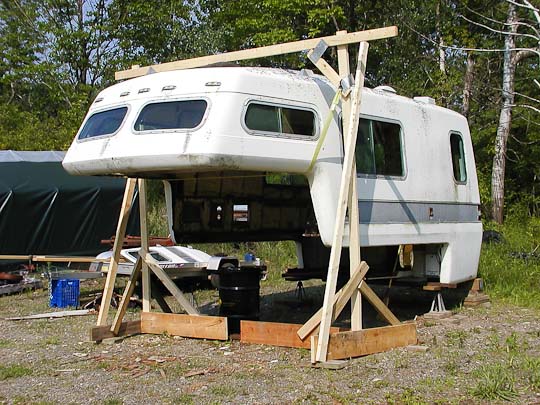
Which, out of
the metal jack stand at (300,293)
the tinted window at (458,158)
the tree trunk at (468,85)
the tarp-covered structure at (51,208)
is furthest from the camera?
the tree trunk at (468,85)

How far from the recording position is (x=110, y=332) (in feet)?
29.0

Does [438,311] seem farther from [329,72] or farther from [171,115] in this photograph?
[171,115]

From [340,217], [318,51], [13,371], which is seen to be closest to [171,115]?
[318,51]

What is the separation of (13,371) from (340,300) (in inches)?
136

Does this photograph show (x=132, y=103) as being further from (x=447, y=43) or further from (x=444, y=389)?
(x=447, y=43)

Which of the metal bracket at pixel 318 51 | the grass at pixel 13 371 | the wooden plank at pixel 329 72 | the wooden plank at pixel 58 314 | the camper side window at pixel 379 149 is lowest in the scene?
the grass at pixel 13 371

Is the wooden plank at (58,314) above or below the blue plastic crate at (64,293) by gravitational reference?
below

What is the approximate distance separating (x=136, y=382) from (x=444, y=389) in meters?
2.84

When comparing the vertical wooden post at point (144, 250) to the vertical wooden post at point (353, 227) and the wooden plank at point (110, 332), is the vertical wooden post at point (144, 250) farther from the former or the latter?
the vertical wooden post at point (353, 227)

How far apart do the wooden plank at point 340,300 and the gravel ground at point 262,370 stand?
0.94ft

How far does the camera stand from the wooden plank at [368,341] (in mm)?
7289

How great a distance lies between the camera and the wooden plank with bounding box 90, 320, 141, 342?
8688mm

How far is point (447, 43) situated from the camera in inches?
881

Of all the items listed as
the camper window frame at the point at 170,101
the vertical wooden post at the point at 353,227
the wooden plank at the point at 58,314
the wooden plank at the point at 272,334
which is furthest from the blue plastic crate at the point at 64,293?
the vertical wooden post at the point at 353,227
